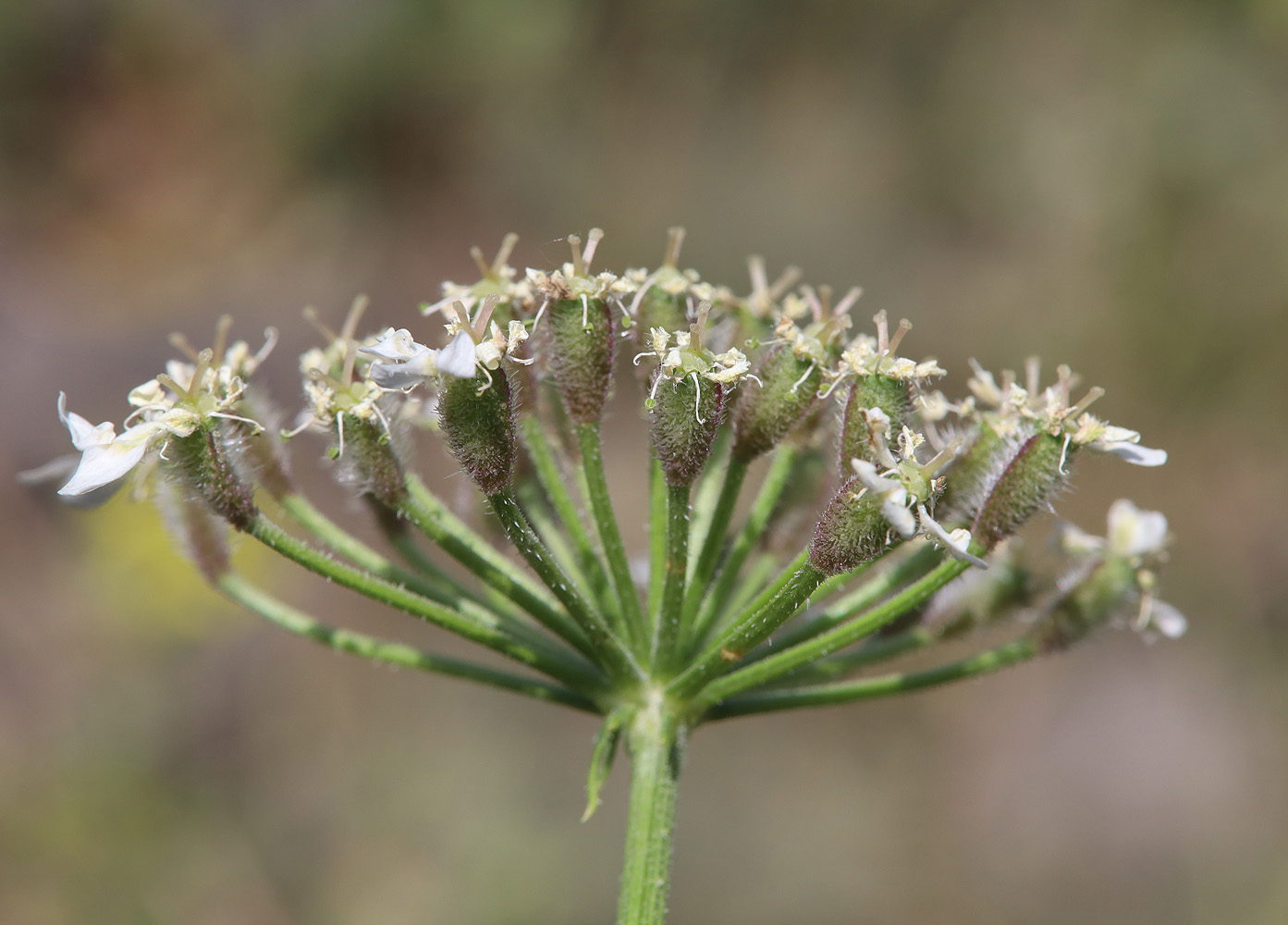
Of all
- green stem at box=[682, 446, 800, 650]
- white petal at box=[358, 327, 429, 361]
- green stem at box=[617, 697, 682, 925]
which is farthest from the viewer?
green stem at box=[682, 446, 800, 650]

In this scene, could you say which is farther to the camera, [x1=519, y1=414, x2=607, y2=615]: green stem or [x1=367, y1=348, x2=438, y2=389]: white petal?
[x1=519, y1=414, x2=607, y2=615]: green stem

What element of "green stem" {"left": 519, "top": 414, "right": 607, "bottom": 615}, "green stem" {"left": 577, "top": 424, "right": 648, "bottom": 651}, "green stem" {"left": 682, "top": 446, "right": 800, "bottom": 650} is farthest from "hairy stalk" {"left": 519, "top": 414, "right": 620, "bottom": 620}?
"green stem" {"left": 682, "top": 446, "right": 800, "bottom": 650}

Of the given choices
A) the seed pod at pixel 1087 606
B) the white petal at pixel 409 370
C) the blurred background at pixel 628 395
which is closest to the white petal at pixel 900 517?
the white petal at pixel 409 370

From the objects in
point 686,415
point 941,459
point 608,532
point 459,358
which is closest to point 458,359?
point 459,358

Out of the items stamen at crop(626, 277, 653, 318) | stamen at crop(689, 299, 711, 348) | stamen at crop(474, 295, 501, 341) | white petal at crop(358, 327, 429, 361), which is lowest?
white petal at crop(358, 327, 429, 361)

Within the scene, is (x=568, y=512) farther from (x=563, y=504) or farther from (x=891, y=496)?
(x=891, y=496)

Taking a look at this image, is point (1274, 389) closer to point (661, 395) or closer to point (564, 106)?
point (564, 106)

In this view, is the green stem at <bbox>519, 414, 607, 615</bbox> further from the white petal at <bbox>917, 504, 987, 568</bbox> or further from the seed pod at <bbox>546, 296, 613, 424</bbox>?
the white petal at <bbox>917, 504, 987, 568</bbox>
